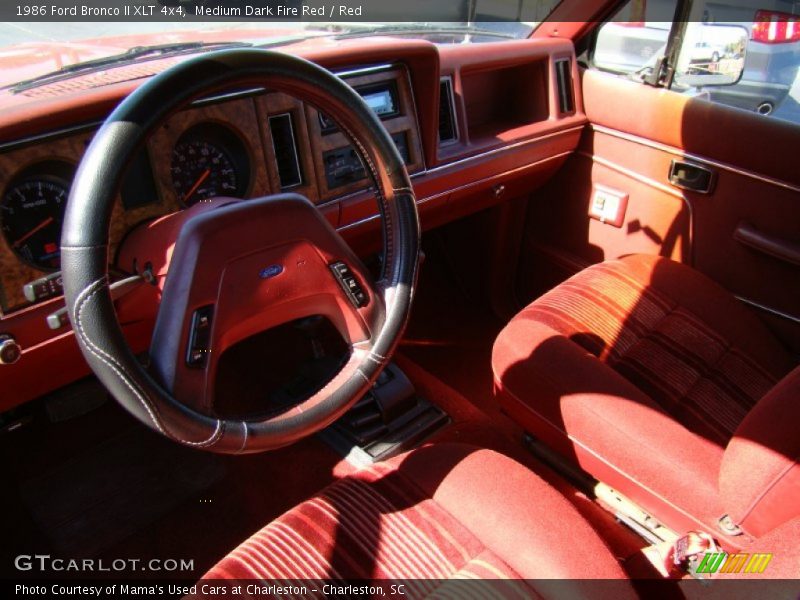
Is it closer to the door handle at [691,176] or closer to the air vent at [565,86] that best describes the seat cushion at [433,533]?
the door handle at [691,176]

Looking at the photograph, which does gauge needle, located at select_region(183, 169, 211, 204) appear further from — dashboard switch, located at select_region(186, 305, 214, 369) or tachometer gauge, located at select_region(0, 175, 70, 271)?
dashboard switch, located at select_region(186, 305, 214, 369)

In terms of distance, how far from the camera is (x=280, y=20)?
2.35 meters

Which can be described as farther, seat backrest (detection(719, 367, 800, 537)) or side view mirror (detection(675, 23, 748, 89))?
side view mirror (detection(675, 23, 748, 89))

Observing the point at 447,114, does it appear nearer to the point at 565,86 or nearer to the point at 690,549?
the point at 565,86

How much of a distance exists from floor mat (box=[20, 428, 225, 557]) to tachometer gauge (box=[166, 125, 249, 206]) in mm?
910

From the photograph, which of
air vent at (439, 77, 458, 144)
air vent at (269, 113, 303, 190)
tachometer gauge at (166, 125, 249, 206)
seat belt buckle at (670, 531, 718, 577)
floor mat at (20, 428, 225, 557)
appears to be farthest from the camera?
air vent at (439, 77, 458, 144)

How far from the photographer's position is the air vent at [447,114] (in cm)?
217

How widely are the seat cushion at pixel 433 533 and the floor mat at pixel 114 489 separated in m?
0.88

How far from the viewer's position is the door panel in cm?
206

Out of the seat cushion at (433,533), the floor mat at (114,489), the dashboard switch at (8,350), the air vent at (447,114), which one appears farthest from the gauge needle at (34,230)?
the air vent at (447,114)

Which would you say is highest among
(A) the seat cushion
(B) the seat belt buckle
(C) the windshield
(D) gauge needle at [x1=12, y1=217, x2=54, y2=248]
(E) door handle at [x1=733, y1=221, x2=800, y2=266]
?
(C) the windshield

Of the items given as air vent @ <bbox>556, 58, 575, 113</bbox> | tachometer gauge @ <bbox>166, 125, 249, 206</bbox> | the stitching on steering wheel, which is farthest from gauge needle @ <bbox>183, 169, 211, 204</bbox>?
air vent @ <bbox>556, 58, 575, 113</bbox>

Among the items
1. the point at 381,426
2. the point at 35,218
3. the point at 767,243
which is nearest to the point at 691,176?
the point at 767,243

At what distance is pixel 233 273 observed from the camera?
3.82 feet
